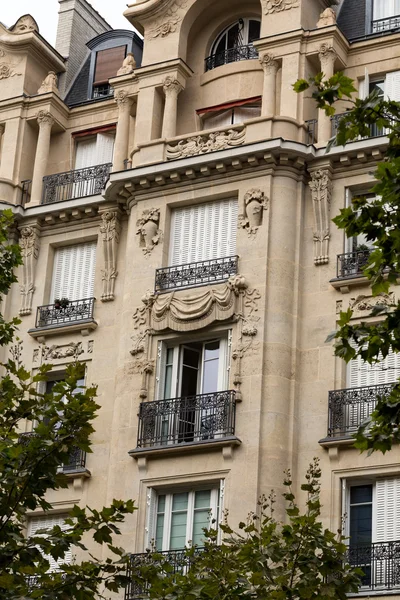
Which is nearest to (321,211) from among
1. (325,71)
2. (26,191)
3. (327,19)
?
(325,71)

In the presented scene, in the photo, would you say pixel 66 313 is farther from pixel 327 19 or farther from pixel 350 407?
pixel 327 19

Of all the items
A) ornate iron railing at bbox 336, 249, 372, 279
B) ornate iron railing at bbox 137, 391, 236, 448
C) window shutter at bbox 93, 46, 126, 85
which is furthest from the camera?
window shutter at bbox 93, 46, 126, 85

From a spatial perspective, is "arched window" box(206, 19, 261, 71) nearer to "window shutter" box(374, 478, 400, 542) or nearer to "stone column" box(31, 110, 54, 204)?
"stone column" box(31, 110, 54, 204)

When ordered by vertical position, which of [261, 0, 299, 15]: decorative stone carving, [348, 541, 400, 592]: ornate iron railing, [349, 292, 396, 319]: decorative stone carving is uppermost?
[261, 0, 299, 15]: decorative stone carving

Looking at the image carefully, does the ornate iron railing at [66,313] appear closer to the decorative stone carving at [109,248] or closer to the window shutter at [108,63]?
the decorative stone carving at [109,248]

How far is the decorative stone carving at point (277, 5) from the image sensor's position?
3588cm

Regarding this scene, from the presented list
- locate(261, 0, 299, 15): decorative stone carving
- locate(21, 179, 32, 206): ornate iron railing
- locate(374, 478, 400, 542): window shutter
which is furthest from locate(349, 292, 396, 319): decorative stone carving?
locate(21, 179, 32, 206): ornate iron railing

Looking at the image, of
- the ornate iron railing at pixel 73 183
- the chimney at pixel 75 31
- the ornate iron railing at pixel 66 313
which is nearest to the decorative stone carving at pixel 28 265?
the ornate iron railing at pixel 66 313

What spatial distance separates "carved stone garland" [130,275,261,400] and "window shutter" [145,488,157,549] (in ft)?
6.78

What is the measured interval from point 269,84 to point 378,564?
1113 centimetres

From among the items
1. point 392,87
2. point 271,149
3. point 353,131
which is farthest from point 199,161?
point 353,131

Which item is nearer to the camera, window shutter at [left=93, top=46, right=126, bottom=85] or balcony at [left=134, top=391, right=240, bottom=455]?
balcony at [left=134, top=391, right=240, bottom=455]

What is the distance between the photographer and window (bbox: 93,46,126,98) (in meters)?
39.6

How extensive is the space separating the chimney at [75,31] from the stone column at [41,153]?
1.96 m
